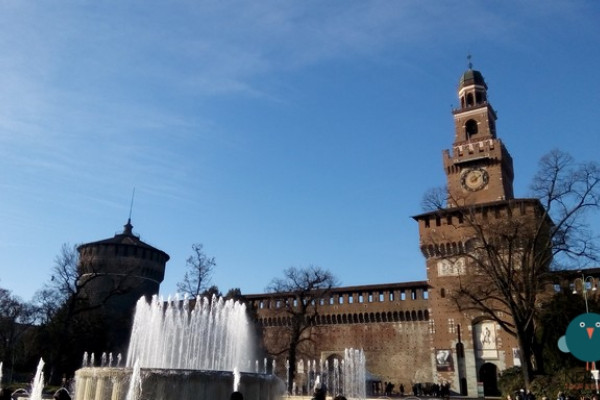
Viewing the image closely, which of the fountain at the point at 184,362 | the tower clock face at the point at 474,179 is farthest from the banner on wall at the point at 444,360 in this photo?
the fountain at the point at 184,362

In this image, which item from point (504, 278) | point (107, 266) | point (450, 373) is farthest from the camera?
point (107, 266)

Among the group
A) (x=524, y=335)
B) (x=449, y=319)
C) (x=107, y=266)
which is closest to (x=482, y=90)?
(x=449, y=319)

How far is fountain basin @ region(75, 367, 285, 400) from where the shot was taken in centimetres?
1077

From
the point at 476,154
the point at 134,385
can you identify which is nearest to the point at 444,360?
the point at 476,154

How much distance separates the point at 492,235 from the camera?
1001 inches

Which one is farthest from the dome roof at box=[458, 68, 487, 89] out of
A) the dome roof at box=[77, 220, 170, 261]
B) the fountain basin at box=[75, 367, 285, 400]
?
the fountain basin at box=[75, 367, 285, 400]

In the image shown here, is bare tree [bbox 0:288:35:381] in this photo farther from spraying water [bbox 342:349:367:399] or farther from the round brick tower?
spraying water [bbox 342:349:367:399]

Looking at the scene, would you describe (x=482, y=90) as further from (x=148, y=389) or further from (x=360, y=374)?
(x=148, y=389)

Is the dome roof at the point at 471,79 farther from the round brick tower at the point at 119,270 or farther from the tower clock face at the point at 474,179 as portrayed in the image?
the round brick tower at the point at 119,270

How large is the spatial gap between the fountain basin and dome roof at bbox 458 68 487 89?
35974 millimetres

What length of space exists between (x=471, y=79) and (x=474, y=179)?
28.4 feet

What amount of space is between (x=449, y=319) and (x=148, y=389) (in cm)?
2799

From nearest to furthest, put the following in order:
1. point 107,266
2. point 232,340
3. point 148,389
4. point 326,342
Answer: point 148,389, point 232,340, point 326,342, point 107,266

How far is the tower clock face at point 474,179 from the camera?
3812cm
